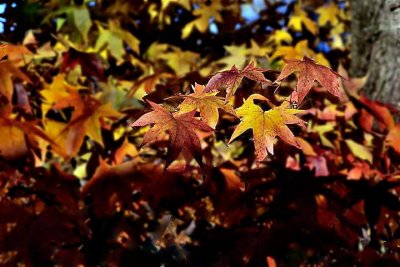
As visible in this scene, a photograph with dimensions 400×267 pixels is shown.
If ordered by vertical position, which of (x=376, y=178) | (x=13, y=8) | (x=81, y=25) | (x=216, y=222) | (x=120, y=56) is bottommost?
(x=216, y=222)

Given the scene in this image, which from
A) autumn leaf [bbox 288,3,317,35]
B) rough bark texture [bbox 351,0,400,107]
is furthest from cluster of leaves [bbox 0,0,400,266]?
autumn leaf [bbox 288,3,317,35]

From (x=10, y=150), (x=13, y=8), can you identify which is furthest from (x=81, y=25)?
(x=10, y=150)

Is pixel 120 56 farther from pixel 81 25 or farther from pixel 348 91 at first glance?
pixel 348 91

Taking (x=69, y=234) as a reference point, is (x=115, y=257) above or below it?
below

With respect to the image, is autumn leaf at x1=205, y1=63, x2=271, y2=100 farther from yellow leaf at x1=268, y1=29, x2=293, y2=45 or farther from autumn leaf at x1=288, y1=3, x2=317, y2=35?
autumn leaf at x1=288, y1=3, x2=317, y2=35

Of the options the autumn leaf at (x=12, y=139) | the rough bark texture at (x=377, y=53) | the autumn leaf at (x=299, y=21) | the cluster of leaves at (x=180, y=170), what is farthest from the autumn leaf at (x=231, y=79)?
the autumn leaf at (x=299, y=21)

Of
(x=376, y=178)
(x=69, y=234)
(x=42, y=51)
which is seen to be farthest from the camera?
(x=42, y=51)

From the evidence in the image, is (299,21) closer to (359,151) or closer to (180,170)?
(359,151)
